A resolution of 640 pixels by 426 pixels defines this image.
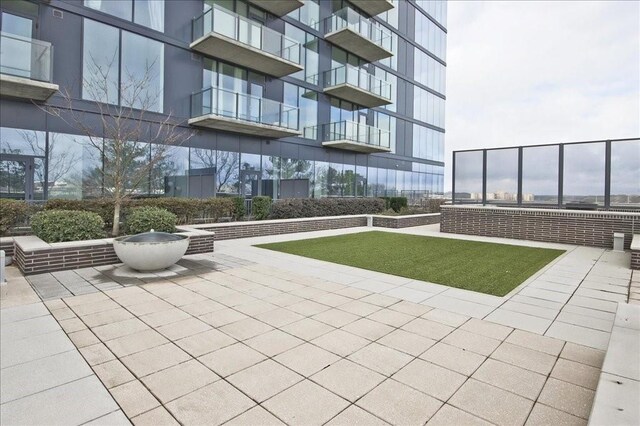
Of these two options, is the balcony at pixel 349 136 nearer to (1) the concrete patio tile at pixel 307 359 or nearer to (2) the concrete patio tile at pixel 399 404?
(1) the concrete patio tile at pixel 307 359

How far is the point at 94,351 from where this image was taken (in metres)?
3.62

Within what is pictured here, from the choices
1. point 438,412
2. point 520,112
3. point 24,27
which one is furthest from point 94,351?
point 520,112

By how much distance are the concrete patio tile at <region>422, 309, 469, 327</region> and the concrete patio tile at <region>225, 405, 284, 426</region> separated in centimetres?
259

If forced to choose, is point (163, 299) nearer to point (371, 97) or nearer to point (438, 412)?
point (438, 412)

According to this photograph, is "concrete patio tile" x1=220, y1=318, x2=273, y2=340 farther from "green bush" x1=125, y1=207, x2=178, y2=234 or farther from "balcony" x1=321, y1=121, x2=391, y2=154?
"balcony" x1=321, y1=121, x2=391, y2=154

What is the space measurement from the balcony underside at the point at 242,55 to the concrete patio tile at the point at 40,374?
13.4 m

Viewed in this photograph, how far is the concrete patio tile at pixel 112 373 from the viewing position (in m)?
3.06

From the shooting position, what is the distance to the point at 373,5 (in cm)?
2320

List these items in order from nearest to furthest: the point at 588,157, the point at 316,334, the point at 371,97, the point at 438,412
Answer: the point at 438,412 < the point at 316,334 < the point at 588,157 < the point at 371,97

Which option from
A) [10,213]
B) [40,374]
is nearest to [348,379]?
[40,374]

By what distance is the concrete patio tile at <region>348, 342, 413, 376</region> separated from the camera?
131 inches

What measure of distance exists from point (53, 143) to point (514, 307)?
13137 millimetres

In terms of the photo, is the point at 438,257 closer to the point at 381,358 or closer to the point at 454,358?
the point at 454,358

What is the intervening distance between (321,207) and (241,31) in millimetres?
8113
